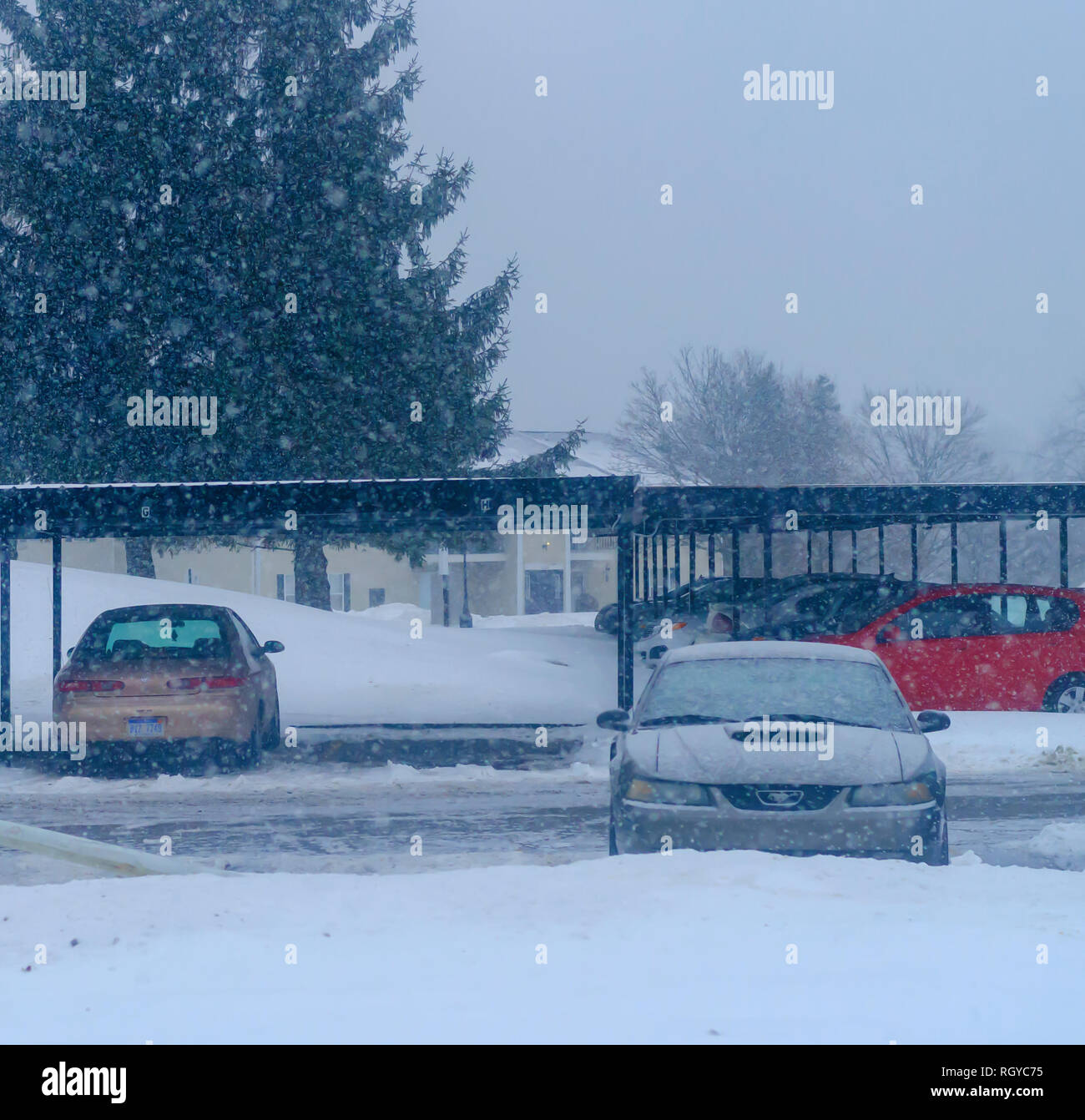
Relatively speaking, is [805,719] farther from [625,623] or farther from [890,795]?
[625,623]

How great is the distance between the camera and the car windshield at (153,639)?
12195 mm

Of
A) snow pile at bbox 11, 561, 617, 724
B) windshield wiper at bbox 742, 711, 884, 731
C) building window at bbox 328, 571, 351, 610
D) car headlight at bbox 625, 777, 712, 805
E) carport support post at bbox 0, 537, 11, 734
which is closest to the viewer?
car headlight at bbox 625, 777, 712, 805

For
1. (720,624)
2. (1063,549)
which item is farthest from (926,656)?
(720,624)

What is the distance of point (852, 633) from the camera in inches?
561

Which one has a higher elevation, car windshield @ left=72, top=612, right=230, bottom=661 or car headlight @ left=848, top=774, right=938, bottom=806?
car windshield @ left=72, top=612, right=230, bottom=661

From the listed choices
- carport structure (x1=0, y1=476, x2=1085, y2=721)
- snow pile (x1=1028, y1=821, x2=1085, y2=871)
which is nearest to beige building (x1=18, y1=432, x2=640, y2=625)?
carport structure (x1=0, y1=476, x2=1085, y2=721)

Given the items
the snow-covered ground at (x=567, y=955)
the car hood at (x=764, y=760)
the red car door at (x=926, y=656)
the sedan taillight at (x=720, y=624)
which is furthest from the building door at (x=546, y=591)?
the snow-covered ground at (x=567, y=955)

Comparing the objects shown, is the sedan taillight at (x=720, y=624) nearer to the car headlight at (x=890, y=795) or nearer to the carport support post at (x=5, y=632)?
the carport support post at (x=5, y=632)

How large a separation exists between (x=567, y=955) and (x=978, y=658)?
1053cm

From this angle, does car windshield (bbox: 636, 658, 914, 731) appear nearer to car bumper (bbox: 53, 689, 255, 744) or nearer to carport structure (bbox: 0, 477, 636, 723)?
carport structure (bbox: 0, 477, 636, 723)

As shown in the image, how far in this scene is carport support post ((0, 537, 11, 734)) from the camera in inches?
557

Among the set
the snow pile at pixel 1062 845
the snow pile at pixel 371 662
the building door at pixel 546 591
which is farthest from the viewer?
the building door at pixel 546 591

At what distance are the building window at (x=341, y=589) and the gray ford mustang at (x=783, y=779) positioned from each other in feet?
135
